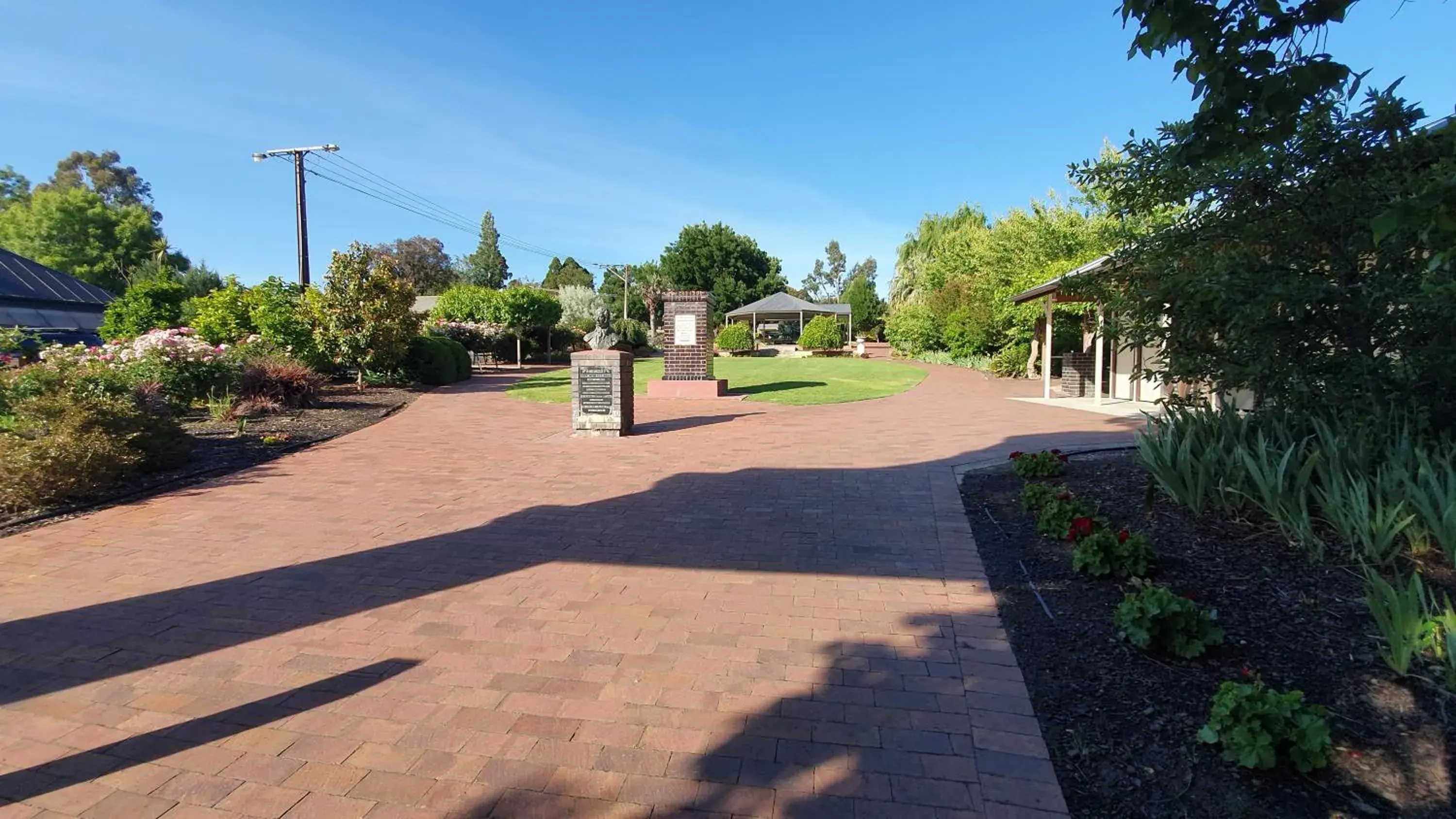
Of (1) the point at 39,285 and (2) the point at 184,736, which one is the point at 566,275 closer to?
(1) the point at 39,285

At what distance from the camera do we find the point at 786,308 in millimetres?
46094

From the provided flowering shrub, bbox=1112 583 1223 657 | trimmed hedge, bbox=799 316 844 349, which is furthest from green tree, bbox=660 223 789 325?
flowering shrub, bbox=1112 583 1223 657

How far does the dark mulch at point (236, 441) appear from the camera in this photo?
6402 millimetres

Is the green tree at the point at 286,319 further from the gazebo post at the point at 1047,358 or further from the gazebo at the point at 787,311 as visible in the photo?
the gazebo at the point at 787,311

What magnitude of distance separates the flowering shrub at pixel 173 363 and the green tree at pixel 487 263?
2825 inches

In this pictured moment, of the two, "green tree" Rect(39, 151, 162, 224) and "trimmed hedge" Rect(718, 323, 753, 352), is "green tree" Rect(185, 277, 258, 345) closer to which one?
"trimmed hedge" Rect(718, 323, 753, 352)

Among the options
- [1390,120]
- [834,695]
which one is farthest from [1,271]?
[1390,120]

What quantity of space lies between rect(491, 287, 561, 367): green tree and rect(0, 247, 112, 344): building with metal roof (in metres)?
13.2

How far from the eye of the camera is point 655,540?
17.6 feet

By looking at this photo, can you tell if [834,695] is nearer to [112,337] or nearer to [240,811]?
[240,811]

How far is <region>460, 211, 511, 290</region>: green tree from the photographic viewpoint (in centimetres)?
8244

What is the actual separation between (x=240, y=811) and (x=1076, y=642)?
142 inches

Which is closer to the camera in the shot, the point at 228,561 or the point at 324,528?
the point at 228,561

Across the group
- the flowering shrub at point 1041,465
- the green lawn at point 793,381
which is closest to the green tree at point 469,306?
the green lawn at point 793,381
